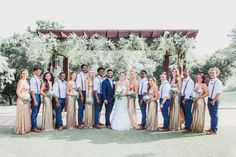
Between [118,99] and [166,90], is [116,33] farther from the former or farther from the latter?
[166,90]

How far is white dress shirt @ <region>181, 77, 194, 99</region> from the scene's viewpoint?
10125 mm

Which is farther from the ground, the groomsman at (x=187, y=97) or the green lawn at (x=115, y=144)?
the groomsman at (x=187, y=97)

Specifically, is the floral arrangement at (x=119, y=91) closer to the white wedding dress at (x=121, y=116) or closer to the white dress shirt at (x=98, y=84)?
the white wedding dress at (x=121, y=116)

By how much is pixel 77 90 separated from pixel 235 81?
4683 cm

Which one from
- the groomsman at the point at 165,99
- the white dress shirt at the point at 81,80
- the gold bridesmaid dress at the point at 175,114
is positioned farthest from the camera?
the white dress shirt at the point at 81,80

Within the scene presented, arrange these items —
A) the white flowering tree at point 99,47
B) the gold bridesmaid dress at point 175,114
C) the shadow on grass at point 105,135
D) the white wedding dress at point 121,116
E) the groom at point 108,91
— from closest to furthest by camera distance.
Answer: the shadow on grass at point 105,135, the gold bridesmaid dress at point 175,114, the white wedding dress at point 121,116, the groom at point 108,91, the white flowering tree at point 99,47

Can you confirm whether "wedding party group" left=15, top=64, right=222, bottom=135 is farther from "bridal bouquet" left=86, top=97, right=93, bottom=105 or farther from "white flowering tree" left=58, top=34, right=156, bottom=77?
"white flowering tree" left=58, top=34, right=156, bottom=77

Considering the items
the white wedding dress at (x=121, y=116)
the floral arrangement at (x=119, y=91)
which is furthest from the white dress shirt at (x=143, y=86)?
the floral arrangement at (x=119, y=91)

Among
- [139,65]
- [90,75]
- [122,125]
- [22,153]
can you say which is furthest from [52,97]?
[139,65]

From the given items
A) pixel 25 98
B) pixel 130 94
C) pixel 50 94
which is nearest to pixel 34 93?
pixel 25 98

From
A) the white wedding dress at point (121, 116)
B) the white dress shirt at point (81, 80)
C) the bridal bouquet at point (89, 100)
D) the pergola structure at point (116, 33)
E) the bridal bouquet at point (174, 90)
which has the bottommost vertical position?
the white wedding dress at point (121, 116)

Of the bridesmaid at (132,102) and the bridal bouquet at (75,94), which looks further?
the bridesmaid at (132,102)

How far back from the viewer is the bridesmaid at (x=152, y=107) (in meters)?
10.5

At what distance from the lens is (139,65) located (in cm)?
4241
